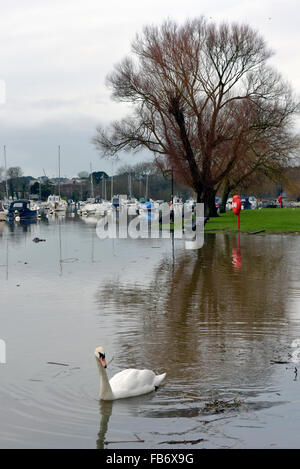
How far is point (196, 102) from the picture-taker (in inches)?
2048

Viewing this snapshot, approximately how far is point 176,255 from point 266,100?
3186 centimetres

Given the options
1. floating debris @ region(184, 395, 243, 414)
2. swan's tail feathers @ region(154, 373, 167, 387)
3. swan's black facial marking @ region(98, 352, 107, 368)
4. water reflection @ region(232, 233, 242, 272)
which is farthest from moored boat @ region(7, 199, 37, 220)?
floating debris @ region(184, 395, 243, 414)

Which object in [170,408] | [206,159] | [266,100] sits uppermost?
[266,100]

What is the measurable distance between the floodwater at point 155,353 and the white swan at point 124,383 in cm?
11

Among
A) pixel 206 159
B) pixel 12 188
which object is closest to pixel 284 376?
pixel 206 159

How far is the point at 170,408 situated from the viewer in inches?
321

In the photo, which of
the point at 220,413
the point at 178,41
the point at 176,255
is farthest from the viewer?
the point at 178,41

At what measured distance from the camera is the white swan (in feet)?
27.4

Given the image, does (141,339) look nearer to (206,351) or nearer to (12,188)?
(206,351)

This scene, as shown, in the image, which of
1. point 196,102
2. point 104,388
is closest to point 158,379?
point 104,388

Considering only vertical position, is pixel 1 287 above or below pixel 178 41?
below

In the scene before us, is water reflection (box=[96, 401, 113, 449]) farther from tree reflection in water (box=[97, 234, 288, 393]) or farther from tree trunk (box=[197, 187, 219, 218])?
tree trunk (box=[197, 187, 219, 218])

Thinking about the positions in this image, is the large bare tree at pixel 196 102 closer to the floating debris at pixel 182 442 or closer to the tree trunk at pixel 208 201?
the tree trunk at pixel 208 201

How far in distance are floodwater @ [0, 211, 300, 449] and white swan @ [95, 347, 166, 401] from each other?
0.35 feet
